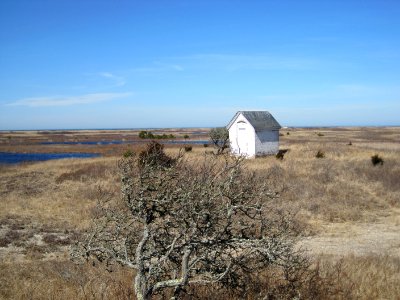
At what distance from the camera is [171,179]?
4.96 metres

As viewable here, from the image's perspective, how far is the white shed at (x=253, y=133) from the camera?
36.1 m

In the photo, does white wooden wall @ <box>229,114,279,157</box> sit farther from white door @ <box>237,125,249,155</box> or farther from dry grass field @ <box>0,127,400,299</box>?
dry grass field @ <box>0,127,400,299</box>

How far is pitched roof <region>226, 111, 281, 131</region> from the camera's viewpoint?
36.2 metres

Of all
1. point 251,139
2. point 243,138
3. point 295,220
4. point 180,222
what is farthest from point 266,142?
point 180,222

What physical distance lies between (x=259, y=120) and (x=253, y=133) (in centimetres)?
193

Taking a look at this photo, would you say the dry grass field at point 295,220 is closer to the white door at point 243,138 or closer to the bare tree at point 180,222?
the bare tree at point 180,222

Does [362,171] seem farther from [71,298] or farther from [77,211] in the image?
[71,298]

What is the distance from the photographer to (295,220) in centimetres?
1614

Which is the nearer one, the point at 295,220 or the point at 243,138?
the point at 295,220

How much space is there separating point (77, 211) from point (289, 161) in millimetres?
18528

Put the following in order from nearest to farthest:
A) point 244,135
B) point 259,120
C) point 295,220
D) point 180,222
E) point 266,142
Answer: point 180,222 < point 295,220 < point 244,135 < point 266,142 < point 259,120

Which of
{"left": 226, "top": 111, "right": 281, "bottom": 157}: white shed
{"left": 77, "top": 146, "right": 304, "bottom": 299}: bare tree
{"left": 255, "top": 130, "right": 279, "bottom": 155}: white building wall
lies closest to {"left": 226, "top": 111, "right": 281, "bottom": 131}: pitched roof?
{"left": 226, "top": 111, "right": 281, "bottom": 157}: white shed

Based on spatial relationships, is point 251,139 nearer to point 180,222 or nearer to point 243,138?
point 243,138

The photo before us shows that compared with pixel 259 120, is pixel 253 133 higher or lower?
lower
